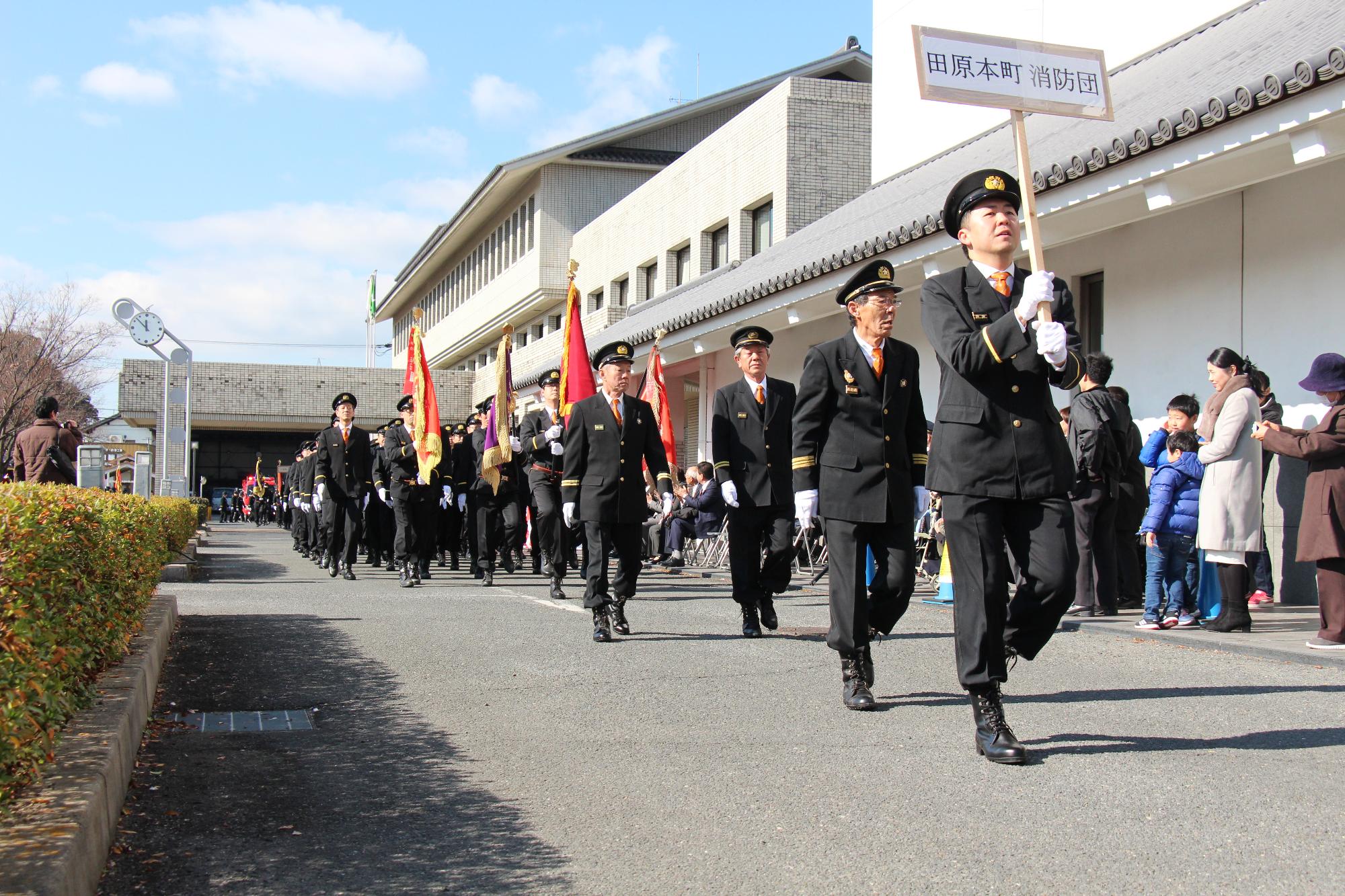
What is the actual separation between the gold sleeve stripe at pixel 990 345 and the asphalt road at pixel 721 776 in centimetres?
149

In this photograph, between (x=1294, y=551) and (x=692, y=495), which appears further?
(x=692, y=495)

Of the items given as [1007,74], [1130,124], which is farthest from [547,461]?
[1007,74]

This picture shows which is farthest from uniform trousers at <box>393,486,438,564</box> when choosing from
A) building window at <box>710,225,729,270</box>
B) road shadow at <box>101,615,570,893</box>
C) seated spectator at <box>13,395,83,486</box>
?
building window at <box>710,225,729,270</box>

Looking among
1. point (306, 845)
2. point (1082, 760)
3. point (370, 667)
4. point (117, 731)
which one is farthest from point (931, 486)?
point (370, 667)

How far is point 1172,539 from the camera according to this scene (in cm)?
934

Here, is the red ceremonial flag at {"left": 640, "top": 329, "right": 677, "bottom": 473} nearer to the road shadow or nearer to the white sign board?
the road shadow

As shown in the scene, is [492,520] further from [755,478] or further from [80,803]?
[80,803]

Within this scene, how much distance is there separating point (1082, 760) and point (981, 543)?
0.88 metres

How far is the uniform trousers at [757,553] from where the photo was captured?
8820 mm

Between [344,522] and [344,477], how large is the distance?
1.89 ft

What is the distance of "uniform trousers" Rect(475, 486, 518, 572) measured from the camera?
14.7m

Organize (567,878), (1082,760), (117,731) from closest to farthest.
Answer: (567,878), (117,731), (1082,760)

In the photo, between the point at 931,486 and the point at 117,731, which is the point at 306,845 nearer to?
the point at 117,731

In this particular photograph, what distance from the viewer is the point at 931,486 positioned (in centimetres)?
521
